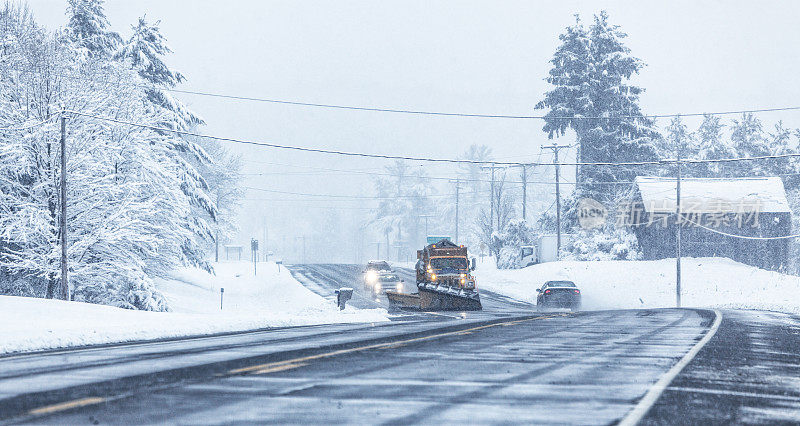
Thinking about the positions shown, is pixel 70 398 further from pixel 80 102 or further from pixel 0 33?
pixel 0 33

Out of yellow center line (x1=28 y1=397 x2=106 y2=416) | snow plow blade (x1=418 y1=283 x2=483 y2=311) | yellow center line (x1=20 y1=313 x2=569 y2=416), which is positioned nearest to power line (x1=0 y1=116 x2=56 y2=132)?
snow plow blade (x1=418 y1=283 x2=483 y2=311)

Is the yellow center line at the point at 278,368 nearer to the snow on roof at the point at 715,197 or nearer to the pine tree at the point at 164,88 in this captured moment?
the pine tree at the point at 164,88

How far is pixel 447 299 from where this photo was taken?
35500 mm

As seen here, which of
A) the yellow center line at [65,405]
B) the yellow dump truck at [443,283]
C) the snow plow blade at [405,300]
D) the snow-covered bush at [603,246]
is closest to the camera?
the yellow center line at [65,405]

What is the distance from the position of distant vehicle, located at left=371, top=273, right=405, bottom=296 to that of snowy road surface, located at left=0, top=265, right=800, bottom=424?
41.1m

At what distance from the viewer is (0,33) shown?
34000mm

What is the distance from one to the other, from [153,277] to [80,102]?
32.8 ft

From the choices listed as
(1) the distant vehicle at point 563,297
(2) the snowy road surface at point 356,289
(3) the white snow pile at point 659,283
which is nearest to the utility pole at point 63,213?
(2) the snowy road surface at point 356,289

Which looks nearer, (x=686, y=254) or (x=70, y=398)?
(x=70, y=398)

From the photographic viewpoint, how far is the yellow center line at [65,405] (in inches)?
270

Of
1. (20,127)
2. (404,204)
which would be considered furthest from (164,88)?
(404,204)

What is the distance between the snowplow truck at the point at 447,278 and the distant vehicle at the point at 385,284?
654 inches

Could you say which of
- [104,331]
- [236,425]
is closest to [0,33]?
[104,331]

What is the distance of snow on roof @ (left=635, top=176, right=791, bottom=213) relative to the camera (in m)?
63.6
